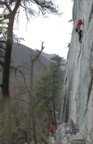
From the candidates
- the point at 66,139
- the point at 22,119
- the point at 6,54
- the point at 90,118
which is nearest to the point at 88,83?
the point at 90,118

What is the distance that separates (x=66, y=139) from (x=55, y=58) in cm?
3935

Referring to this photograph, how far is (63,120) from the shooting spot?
19.7 metres

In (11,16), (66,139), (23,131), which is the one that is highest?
(11,16)

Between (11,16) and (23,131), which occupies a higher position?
(11,16)

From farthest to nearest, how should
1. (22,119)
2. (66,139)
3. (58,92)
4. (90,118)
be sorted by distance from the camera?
(58,92) → (22,119) → (66,139) → (90,118)

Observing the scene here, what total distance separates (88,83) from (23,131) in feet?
82.4

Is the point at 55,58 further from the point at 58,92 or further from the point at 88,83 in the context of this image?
the point at 88,83

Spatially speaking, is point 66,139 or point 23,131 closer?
point 66,139

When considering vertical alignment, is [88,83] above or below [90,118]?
above

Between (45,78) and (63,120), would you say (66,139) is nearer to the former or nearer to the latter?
(63,120)

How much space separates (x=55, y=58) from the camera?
53594 mm

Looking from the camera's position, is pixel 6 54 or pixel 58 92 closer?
pixel 6 54

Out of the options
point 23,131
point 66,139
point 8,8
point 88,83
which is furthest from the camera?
point 23,131

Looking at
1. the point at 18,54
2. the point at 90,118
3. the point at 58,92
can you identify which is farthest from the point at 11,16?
the point at 18,54
